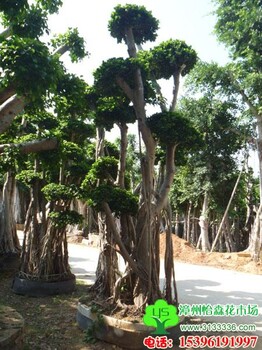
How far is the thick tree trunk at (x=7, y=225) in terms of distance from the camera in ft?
30.2

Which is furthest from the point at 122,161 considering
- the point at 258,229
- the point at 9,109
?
the point at 258,229

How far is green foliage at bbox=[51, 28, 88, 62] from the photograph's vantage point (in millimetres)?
5480

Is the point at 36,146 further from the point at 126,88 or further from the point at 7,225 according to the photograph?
the point at 7,225

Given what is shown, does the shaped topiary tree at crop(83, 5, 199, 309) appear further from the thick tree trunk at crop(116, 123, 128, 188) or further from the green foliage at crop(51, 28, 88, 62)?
the green foliage at crop(51, 28, 88, 62)

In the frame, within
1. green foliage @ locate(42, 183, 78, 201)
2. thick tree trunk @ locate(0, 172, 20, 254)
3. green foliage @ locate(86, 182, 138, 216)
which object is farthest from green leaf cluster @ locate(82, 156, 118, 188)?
thick tree trunk @ locate(0, 172, 20, 254)

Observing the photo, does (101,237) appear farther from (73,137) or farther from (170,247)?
(73,137)

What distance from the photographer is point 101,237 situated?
18.1 feet

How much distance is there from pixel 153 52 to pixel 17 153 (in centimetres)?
253

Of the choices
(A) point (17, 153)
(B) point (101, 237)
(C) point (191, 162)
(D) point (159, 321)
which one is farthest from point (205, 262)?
(A) point (17, 153)

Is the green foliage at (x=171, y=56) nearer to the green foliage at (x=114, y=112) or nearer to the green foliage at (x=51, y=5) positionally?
the green foliage at (x=114, y=112)

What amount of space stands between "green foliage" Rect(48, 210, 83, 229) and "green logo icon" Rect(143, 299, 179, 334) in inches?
92.7

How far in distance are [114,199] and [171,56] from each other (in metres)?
2.26

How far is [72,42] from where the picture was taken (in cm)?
550

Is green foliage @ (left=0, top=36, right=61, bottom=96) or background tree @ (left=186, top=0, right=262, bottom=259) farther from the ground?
background tree @ (left=186, top=0, right=262, bottom=259)
